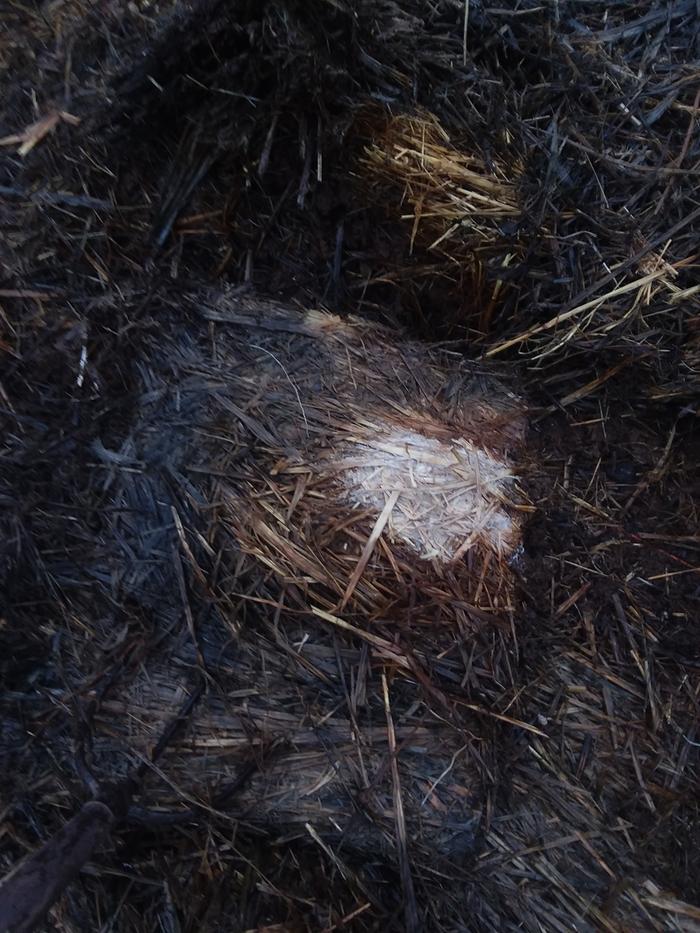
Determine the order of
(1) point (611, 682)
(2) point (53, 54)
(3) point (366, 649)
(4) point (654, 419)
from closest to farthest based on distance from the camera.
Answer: (2) point (53, 54) < (3) point (366, 649) < (1) point (611, 682) < (4) point (654, 419)

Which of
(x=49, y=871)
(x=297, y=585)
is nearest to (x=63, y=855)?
(x=49, y=871)

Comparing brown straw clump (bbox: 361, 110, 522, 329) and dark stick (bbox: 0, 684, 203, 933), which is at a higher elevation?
brown straw clump (bbox: 361, 110, 522, 329)

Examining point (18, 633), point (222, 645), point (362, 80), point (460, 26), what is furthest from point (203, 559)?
point (460, 26)

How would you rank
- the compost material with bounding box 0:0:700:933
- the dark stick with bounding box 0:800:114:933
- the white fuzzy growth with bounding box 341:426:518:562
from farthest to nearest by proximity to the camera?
1. the white fuzzy growth with bounding box 341:426:518:562
2. the compost material with bounding box 0:0:700:933
3. the dark stick with bounding box 0:800:114:933

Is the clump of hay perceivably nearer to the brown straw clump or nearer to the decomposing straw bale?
the decomposing straw bale

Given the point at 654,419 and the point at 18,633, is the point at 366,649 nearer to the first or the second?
the point at 18,633

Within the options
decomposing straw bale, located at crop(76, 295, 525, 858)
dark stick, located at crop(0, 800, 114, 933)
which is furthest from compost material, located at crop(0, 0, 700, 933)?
dark stick, located at crop(0, 800, 114, 933)

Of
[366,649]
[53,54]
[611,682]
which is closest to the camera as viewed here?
[53,54]
